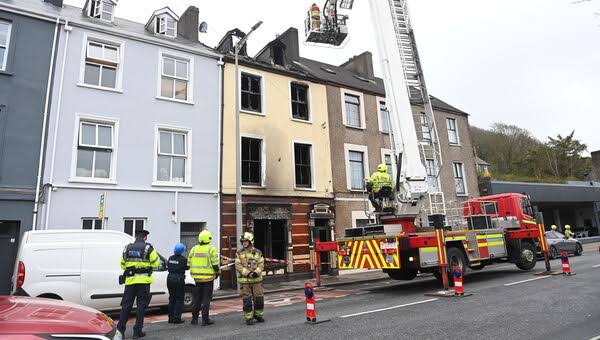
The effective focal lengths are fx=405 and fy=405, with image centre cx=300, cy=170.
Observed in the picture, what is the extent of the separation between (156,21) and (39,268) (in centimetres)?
1176

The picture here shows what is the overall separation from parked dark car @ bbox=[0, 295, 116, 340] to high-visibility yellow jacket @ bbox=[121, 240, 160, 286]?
324 cm

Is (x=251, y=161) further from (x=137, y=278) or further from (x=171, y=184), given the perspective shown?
(x=137, y=278)

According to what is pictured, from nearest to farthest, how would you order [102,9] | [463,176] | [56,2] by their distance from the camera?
[102,9], [56,2], [463,176]

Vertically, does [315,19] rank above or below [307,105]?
above

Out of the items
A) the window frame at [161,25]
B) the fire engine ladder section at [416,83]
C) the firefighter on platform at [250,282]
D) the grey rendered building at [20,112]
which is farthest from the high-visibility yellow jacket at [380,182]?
the window frame at [161,25]

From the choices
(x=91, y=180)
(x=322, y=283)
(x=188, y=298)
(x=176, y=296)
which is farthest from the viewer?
(x=322, y=283)

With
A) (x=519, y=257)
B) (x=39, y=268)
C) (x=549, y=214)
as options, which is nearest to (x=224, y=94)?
(x=39, y=268)

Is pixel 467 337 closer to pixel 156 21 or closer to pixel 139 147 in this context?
pixel 139 147

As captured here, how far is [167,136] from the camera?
15.1 meters

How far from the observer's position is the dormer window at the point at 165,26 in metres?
16.8

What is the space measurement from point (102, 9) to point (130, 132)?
17.9ft

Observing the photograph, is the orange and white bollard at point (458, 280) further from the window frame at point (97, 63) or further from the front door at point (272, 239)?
the window frame at point (97, 63)

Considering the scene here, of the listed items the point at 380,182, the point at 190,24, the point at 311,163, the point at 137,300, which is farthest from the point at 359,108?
the point at 137,300

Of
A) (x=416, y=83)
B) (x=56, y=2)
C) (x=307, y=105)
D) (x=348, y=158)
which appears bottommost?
(x=348, y=158)
